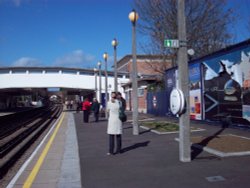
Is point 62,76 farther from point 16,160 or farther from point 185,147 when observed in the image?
point 185,147

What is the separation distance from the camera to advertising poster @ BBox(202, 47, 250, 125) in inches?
519

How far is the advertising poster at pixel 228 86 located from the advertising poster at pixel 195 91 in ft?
2.31

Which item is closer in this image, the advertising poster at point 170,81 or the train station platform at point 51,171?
the train station platform at point 51,171

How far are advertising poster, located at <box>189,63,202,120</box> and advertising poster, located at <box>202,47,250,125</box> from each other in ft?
2.31

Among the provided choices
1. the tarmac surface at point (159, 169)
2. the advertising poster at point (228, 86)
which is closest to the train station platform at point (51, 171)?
the tarmac surface at point (159, 169)

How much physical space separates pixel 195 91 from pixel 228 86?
366 cm

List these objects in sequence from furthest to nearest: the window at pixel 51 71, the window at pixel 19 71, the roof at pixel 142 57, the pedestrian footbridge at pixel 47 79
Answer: the window at pixel 51 71, the window at pixel 19 71, the pedestrian footbridge at pixel 47 79, the roof at pixel 142 57

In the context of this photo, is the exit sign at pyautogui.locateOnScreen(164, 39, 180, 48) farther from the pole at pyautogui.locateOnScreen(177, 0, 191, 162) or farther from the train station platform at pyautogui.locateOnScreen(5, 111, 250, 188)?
the train station platform at pyautogui.locateOnScreen(5, 111, 250, 188)

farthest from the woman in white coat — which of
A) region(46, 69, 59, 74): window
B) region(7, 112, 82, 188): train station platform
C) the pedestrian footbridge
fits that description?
region(46, 69, 59, 74): window

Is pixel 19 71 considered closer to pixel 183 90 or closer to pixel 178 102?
pixel 183 90

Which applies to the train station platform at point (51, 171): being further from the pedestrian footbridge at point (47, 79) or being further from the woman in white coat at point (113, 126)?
the pedestrian footbridge at point (47, 79)

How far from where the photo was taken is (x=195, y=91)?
18062 mm

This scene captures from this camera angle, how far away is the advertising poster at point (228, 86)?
43.3 feet

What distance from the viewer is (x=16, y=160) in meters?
10.3
